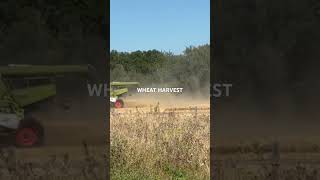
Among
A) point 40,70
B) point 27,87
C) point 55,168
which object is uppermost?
point 40,70

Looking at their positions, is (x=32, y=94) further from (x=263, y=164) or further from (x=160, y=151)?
(x=263, y=164)

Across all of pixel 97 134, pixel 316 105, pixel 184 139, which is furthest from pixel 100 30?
pixel 316 105

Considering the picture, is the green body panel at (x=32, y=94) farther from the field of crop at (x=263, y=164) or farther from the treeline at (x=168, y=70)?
the treeline at (x=168, y=70)

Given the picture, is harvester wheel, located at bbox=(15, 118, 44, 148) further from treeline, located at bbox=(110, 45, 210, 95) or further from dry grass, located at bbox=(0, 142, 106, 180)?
treeline, located at bbox=(110, 45, 210, 95)

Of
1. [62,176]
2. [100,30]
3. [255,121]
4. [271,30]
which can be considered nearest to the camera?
[62,176]

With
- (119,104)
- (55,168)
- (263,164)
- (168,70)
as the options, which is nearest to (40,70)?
(55,168)

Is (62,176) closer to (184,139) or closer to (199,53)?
(184,139)

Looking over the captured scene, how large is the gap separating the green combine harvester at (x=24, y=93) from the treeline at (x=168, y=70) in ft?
10.2

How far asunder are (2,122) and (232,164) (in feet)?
5.73

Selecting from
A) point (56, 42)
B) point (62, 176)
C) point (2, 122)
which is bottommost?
point (62, 176)

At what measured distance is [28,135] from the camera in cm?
476

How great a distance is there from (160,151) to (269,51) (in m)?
1.12

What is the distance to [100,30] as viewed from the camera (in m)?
4.07

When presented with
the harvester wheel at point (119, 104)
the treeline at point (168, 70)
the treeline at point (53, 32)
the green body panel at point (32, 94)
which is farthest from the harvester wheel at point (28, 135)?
the treeline at point (168, 70)
